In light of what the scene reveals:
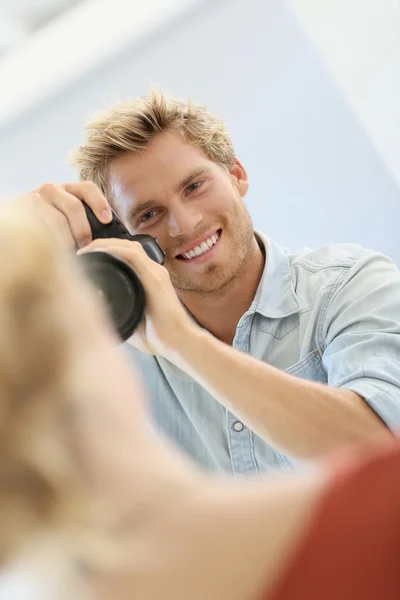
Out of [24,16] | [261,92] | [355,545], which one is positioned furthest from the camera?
[261,92]

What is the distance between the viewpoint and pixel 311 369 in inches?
38.5

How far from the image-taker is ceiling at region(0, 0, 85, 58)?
152 cm

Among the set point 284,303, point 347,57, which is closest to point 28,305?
point 284,303

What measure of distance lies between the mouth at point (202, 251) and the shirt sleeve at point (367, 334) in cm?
24

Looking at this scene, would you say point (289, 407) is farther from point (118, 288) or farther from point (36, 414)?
point (36, 414)

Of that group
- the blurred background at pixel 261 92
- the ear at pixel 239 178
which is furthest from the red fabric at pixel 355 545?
the blurred background at pixel 261 92

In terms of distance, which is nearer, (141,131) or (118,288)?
(118,288)

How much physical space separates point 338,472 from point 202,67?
159 cm

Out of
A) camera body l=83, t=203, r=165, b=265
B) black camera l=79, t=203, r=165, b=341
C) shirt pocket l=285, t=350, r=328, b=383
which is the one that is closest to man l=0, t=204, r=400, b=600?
black camera l=79, t=203, r=165, b=341

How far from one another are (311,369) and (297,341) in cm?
5

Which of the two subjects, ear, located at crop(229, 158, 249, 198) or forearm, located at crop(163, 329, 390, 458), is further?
ear, located at crop(229, 158, 249, 198)

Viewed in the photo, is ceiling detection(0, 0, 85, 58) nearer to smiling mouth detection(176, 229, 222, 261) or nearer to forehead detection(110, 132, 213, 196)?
forehead detection(110, 132, 213, 196)

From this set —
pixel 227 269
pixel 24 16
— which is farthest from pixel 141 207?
pixel 24 16

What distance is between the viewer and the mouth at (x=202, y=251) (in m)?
1.12
